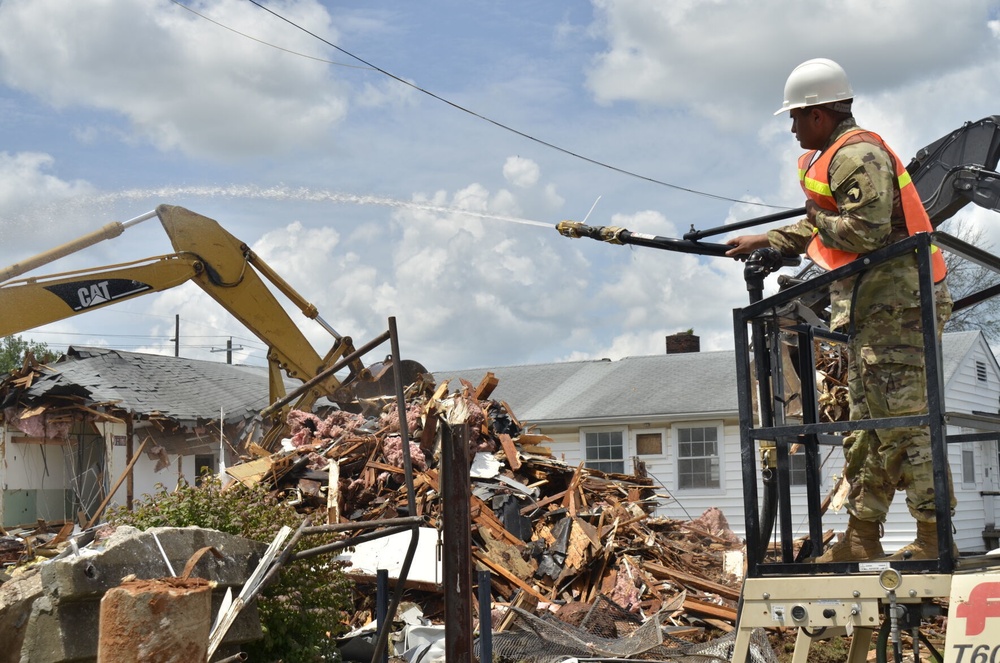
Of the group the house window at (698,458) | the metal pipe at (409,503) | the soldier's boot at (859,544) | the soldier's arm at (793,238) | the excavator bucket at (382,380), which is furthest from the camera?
the house window at (698,458)

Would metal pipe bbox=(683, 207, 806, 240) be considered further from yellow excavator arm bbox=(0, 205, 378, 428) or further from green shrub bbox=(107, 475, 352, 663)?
yellow excavator arm bbox=(0, 205, 378, 428)

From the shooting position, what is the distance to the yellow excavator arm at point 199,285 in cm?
1270

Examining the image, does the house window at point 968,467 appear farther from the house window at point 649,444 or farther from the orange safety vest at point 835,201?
the orange safety vest at point 835,201

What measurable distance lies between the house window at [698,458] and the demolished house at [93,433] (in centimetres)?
921

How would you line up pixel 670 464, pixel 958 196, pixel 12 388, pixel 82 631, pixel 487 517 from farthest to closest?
1. pixel 670 464
2. pixel 12 388
3. pixel 487 517
4. pixel 958 196
5. pixel 82 631

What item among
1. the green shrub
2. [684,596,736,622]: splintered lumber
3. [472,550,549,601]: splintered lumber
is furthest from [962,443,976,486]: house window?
the green shrub

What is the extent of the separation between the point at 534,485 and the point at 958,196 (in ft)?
22.1

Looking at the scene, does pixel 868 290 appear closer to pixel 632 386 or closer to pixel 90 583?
pixel 90 583

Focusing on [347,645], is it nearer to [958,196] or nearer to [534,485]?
[534,485]

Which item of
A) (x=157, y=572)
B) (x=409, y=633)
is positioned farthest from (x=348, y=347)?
(x=157, y=572)

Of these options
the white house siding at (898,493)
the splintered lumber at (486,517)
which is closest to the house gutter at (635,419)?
the white house siding at (898,493)

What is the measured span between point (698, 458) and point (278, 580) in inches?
651

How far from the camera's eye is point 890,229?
4.43m

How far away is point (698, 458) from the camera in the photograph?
884 inches
